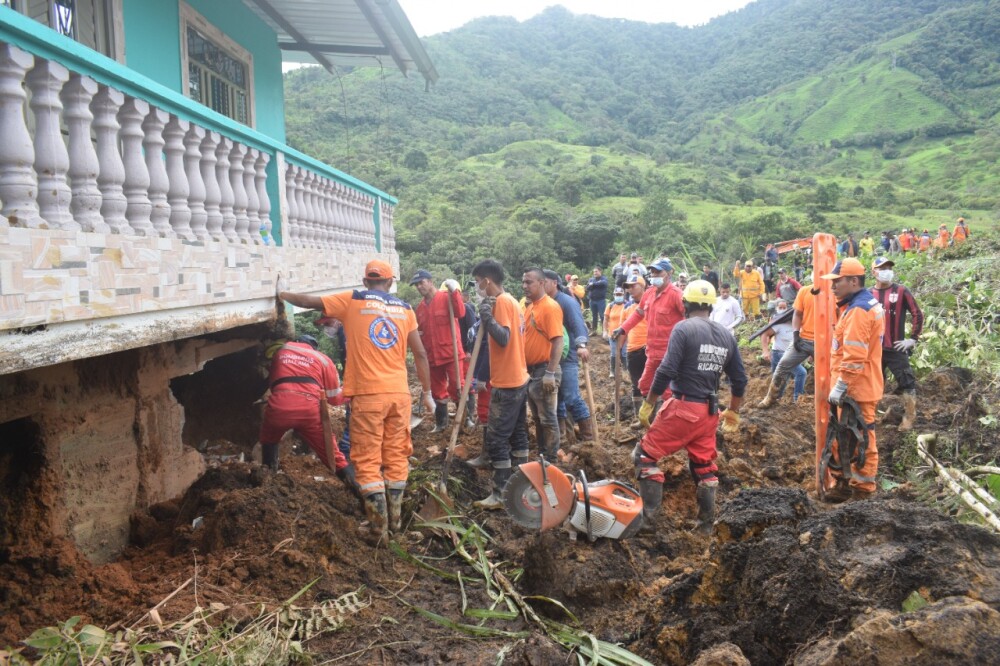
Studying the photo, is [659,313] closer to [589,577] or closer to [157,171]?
[589,577]

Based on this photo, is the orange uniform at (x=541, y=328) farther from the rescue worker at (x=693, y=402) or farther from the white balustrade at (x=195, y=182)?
the white balustrade at (x=195, y=182)

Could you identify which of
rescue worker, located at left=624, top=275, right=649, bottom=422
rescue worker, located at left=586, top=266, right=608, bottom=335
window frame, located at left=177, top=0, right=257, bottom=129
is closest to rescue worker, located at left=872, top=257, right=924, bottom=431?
rescue worker, located at left=624, top=275, right=649, bottom=422

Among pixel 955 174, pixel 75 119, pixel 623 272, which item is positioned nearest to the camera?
pixel 75 119

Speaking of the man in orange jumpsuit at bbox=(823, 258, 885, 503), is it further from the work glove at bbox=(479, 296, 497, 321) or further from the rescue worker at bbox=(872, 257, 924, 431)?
the work glove at bbox=(479, 296, 497, 321)

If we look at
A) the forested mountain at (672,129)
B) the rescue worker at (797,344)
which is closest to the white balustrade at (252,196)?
the rescue worker at (797,344)

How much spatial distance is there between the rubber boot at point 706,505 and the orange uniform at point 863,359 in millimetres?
1331

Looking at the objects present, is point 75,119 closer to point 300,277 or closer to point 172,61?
point 300,277

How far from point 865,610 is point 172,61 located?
698 centimetres

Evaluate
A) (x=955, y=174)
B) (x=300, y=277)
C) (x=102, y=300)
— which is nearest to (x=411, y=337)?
(x=300, y=277)

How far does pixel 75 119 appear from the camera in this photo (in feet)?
10.2

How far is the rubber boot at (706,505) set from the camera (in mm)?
5012

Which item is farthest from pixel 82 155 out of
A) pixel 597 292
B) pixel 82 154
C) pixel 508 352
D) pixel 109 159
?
pixel 597 292

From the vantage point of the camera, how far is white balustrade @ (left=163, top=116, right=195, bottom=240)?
388cm

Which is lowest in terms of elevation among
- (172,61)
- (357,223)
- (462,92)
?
(357,223)
